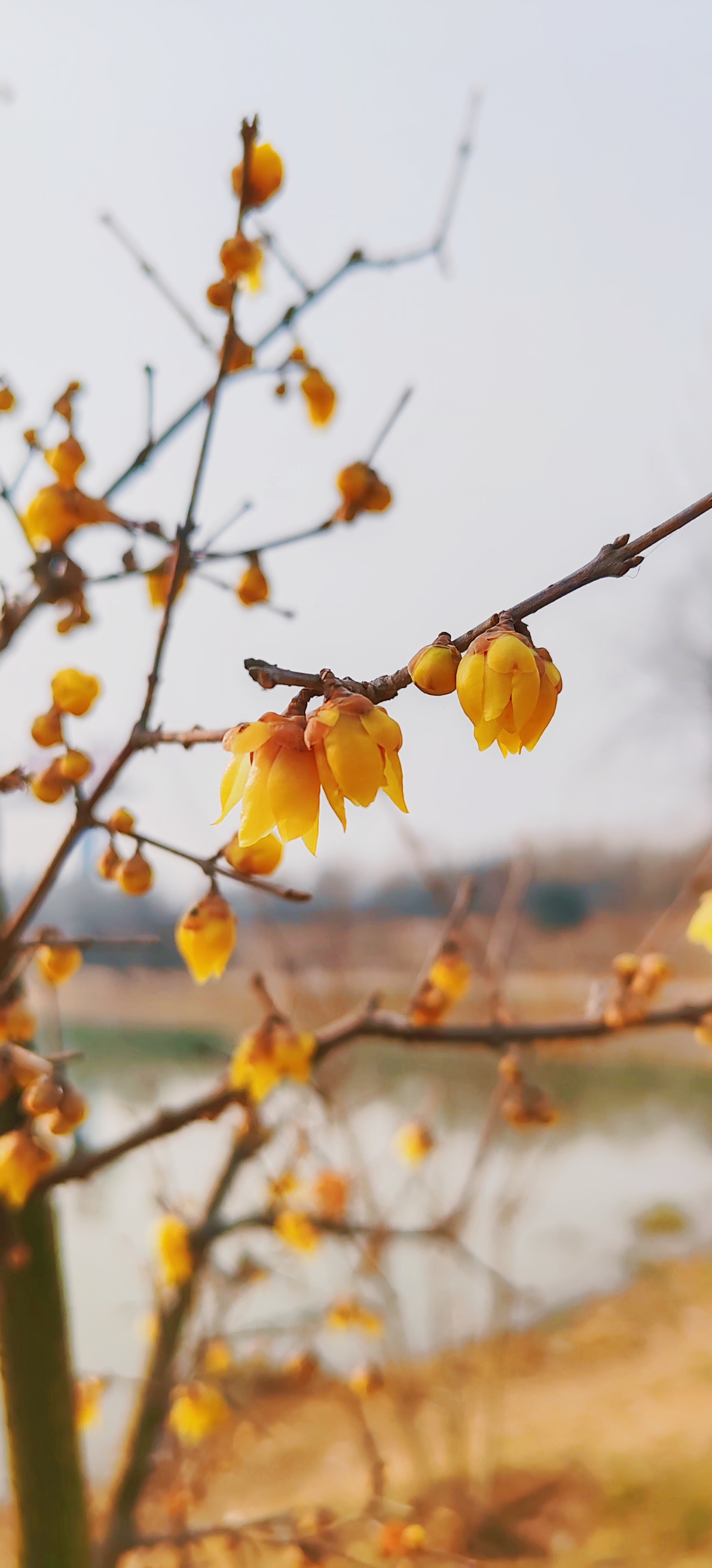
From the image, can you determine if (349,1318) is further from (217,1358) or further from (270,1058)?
(270,1058)

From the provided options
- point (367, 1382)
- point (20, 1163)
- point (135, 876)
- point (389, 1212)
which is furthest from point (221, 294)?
point (389, 1212)

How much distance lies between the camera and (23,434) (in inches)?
26.0

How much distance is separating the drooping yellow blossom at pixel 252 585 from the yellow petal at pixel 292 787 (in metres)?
0.36

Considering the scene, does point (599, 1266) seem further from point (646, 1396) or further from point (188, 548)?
point (188, 548)

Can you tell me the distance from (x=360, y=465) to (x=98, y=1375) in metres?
1.00

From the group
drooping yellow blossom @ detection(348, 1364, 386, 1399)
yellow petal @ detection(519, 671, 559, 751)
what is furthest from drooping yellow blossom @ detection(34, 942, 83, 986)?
drooping yellow blossom @ detection(348, 1364, 386, 1399)

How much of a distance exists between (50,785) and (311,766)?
1.04ft

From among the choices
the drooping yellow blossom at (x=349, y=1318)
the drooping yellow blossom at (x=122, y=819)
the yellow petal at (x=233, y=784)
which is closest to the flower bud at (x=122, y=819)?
the drooping yellow blossom at (x=122, y=819)

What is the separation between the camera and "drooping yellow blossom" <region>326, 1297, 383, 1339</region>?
52.6 inches

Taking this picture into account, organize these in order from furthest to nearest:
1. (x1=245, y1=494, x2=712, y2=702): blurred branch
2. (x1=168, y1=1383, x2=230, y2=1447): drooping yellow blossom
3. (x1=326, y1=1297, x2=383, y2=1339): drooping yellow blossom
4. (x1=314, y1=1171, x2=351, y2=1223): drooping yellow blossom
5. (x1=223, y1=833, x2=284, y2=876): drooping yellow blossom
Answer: (x1=314, y1=1171, x2=351, y2=1223): drooping yellow blossom → (x1=326, y1=1297, x2=383, y2=1339): drooping yellow blossom → (x1=168, y1=1383, x2=230, y2=1447): drooping yellow blossom → (x1=223, y1=833, x2=284, y2=876): drooping yellow blossom → (x1=245, y1=494, x2=712, y2=702): blurred branch

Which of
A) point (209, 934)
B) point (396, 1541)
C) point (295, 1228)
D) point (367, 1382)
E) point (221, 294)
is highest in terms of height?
point (221, 294)

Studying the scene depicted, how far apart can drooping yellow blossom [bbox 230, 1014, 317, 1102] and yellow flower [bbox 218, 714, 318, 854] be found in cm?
43

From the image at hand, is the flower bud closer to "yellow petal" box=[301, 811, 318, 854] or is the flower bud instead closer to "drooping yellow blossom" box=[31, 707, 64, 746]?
"drooping yellow blossom" box=[31, 707, 64, 746]

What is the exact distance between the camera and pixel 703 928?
0.65 meters
